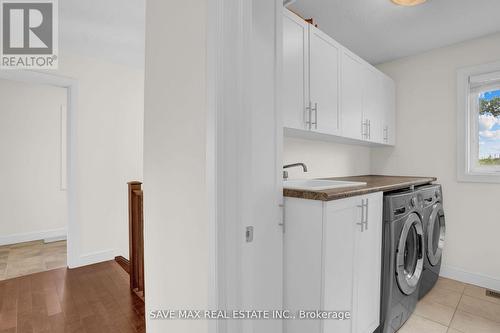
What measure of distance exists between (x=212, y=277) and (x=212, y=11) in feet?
3.04

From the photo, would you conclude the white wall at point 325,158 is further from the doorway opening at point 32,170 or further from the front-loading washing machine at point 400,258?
the doorway opening at point 32,170

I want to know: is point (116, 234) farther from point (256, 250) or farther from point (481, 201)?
point (481, 201)

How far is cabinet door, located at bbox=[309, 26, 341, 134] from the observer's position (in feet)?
6.04

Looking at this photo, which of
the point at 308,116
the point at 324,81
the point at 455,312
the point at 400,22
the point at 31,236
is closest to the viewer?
the point at 308,116

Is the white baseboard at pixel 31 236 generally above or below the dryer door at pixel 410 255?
below

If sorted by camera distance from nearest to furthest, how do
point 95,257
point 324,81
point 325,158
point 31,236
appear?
point 324,81, point 325,158, point 95,257, point 31,236

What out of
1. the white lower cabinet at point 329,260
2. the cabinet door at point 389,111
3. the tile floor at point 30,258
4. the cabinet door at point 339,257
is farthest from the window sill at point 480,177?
the tile floor at point 30,258

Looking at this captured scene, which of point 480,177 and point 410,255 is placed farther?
point 480,177

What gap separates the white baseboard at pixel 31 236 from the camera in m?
3.67

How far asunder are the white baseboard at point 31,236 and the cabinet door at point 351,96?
448cm

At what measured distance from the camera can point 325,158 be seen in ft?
8.40

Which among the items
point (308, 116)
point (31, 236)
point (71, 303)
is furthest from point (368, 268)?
point (31, 236)

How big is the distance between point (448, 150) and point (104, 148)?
12.7ft

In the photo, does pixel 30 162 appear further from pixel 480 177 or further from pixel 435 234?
pixel 480 177
